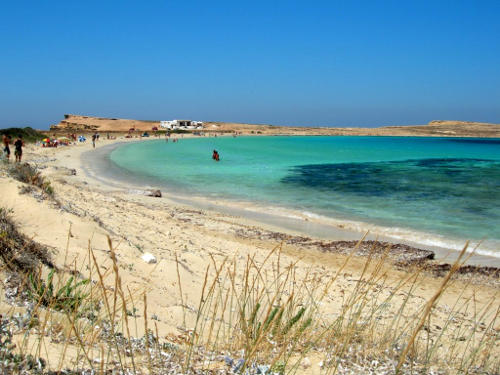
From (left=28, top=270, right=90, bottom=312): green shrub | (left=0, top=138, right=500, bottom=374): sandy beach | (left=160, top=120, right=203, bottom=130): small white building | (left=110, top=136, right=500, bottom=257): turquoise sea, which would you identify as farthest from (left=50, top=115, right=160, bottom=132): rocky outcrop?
(left=28, top=270, right=90, bottom=312): green shrub

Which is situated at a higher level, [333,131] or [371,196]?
[333,131]

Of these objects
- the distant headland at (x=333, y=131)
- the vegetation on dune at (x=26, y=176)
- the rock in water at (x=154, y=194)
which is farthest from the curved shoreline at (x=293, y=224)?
the distant headland at (x=333, y=131)

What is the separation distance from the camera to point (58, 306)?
3307mm

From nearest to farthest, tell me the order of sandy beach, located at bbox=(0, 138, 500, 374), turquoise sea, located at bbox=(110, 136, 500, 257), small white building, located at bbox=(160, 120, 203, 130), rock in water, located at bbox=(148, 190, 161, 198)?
sandy beach, located at bbox=(0, 138, 500, 374) → turquoise sea, located at bbox=(110, 136, 500, 257) → rock in water, located at bbox=(148, 190, 161, 198) → small white building, located at bbox=(160, 120, 203, 130)

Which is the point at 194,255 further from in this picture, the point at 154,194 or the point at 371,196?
the point at 371,196

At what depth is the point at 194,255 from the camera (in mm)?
6996

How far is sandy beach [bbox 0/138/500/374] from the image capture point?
4348mm

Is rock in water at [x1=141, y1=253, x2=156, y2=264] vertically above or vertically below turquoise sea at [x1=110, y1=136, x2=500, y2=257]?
above

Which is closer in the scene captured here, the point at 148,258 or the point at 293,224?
the point at 148,258

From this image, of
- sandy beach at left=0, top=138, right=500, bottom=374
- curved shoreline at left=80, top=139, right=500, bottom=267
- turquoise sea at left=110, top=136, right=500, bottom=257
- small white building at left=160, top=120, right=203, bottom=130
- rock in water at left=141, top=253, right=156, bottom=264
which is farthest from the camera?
small white building at left=160, top=120, right=203, bottom=130

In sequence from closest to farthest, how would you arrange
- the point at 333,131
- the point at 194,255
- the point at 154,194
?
the point at 194,255 → the point at 154,194 → the point at 333,131

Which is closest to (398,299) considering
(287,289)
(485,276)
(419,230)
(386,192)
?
(287,289)

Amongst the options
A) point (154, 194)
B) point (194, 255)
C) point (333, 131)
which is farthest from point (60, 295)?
point (333, 131)

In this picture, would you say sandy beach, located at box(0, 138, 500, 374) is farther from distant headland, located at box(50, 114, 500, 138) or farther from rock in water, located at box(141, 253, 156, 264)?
distant headland, located at box(50, 114, 500, 138)
